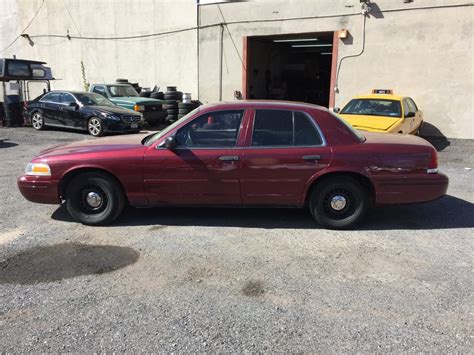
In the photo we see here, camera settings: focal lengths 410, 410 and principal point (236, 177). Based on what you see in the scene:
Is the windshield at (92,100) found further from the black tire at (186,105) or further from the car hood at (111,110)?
the black tire at (186,105)

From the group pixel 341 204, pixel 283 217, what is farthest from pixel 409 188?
pixel 283 217

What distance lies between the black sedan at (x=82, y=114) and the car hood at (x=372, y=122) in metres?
6.95

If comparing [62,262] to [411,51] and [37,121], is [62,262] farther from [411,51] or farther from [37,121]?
[411,51]

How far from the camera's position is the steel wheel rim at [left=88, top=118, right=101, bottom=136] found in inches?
512

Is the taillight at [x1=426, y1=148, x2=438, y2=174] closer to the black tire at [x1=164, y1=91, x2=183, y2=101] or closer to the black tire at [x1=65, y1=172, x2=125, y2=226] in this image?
the black tire at [x1=65, y1=172, x2=125, y2=226]

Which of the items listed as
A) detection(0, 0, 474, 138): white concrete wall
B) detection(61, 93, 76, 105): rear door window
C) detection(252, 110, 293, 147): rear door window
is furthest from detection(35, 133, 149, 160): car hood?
detection(0, 0, 474, 138): white concrete wall

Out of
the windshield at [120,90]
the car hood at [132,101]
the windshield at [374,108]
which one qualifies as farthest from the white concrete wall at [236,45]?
the windshield at [374,108]

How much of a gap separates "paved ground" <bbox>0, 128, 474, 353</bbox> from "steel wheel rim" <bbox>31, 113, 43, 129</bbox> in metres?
9.94

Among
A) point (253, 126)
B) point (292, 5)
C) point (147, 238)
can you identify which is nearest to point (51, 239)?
point (147, 238)

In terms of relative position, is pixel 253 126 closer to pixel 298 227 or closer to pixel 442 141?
pixel 298 227

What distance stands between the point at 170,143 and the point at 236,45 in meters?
12.7

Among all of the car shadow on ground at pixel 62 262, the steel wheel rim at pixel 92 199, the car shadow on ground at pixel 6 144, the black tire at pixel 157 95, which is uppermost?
the black tire at pixel 157 95

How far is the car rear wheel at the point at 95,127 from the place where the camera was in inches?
509

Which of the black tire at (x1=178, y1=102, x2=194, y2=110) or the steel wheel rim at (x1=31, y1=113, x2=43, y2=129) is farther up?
the black tire at (x1=178, y1=102, x2=194, y2=110)
